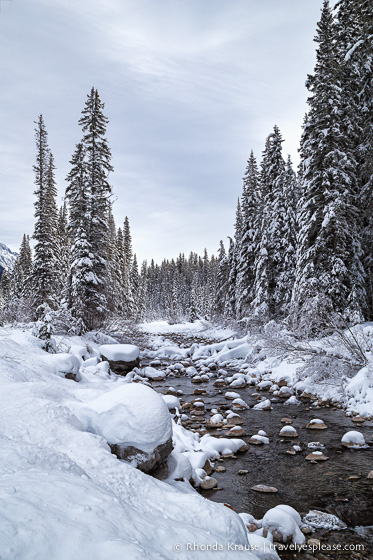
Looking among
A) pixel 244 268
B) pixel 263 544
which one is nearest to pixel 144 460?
pixel 263 544

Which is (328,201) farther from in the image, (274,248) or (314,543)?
(314,543)

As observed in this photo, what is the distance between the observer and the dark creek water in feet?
16.2

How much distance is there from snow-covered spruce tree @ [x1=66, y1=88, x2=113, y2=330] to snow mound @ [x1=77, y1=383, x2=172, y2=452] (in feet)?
42.6

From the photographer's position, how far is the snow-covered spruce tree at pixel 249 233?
27.9 metres

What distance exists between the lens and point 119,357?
1481 centimetres

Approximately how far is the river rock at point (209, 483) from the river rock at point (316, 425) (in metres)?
3.78

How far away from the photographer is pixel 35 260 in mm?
24078

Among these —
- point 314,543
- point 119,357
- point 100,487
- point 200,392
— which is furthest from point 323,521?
point 119,357

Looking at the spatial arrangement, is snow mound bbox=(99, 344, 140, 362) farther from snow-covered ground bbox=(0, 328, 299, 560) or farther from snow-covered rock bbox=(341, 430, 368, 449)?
snow-covered rock bbox=(341, 430, 368, 449)

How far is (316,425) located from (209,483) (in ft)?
13.2

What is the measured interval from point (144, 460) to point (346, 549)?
2819 mm

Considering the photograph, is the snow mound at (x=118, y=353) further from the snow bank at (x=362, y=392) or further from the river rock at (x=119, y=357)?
the snow bank at (x=362, y=392)

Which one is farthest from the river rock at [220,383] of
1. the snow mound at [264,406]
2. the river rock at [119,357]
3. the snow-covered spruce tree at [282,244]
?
the snow-covered spruce tree at [282,244]

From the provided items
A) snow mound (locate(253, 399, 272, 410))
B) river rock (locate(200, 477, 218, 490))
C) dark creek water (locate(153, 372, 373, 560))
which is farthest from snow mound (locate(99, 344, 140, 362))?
river rock (locate(200, 477, 218, 490))
